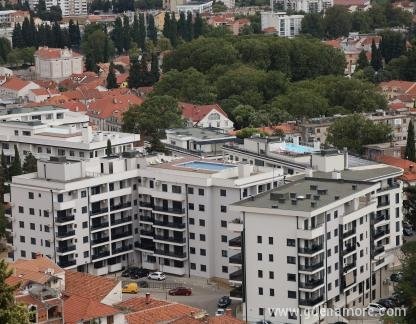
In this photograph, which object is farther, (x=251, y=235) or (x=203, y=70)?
(x=203, y=70)

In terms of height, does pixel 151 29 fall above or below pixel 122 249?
above

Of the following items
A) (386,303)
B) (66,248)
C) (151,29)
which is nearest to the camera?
(386,303)

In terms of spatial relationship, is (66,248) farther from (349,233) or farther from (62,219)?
(349,233)

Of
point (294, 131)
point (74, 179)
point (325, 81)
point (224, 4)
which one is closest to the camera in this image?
point (74, 179)

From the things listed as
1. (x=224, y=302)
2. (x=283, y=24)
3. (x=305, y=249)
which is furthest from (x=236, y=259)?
(x=283, y=24)

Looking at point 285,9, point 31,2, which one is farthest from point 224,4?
point 31,2

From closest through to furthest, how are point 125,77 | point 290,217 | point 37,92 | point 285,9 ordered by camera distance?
point 290,217 → point 37,92 → point 125,77 → point 285,9

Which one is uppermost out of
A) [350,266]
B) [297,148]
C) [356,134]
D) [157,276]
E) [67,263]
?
[297,148]

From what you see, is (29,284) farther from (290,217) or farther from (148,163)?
(148,163)
